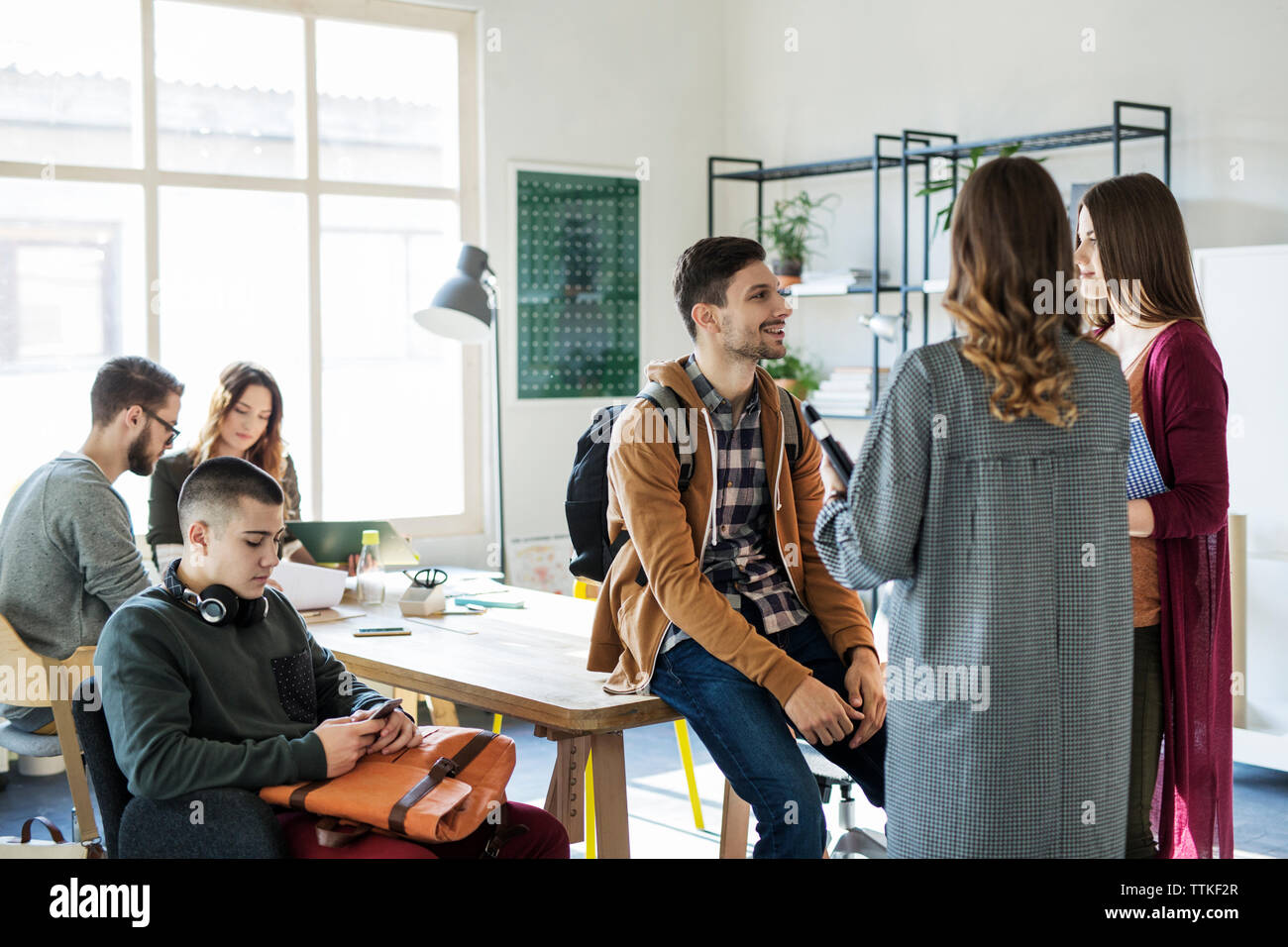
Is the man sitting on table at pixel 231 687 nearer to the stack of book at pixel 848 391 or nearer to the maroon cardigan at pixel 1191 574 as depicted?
the maroon cardigan at pixel 1191 574

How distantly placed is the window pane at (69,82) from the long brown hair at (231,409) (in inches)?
57.2

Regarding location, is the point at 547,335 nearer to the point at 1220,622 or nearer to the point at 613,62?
the point at 613,62

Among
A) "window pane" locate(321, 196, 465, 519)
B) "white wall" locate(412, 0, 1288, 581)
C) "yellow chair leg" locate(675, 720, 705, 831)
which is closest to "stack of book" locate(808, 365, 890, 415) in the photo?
"white wall" locate(412, 0, 1288, 581)

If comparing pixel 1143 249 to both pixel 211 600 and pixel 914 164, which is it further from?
pixel 914 164

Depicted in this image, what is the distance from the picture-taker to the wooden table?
2.50 metres

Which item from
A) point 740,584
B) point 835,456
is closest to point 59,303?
point 740,584

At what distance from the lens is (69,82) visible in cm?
457

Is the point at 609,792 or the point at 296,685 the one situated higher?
the point at 296,685

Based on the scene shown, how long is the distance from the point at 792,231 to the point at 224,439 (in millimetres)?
2873

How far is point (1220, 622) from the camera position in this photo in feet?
7.47

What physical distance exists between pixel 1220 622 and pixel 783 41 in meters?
4.24

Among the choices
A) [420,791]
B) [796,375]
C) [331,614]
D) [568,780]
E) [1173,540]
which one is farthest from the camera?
[796,375]

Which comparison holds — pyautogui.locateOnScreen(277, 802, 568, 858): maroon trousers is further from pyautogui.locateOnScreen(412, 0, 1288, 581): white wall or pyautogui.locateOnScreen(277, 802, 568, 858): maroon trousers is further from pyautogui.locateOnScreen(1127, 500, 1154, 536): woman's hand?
pyautogui.locateOnScreen(412, 0, 1288, 581): white wall

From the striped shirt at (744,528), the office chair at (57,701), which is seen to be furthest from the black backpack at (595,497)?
the office chair at (57,701)
